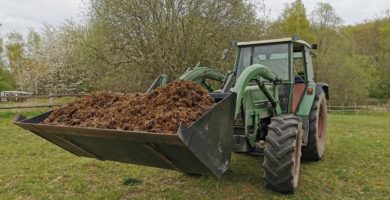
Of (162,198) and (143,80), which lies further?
(143,80)

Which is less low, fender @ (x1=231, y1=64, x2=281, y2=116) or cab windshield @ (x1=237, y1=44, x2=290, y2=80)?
cab windshield @ (x1=237, y1=44, x2=290, y2=80)

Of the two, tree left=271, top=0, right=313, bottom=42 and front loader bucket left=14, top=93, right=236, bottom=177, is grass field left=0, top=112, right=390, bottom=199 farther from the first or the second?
tree left=271, top=0, right=313, bottom=42

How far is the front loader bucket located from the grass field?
46.4 inches

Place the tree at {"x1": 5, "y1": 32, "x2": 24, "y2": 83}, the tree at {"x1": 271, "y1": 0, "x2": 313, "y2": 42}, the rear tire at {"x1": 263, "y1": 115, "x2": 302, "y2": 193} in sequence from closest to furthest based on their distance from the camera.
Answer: the rear tire at {"x1": 263, "y1": 115, "x2": 302, "y2": 193}, the tree at {"x1": 271, "y1": 0, "x2": 313, "y2": 42}, the tree at {"x1": 5, "y1": 32, "x2": 24, "y2": 83}

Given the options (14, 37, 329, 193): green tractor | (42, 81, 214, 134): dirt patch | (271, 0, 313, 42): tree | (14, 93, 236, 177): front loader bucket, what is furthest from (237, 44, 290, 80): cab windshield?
(271, 0, 313, 42): tree

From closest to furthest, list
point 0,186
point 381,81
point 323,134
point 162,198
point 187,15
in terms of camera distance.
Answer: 1. point 162,198
2. point 0,186
3. point 323,134
4. point 187,15
5. point 381,81

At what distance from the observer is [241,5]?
14.9 meters

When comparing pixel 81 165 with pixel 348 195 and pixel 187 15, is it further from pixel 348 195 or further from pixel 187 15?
pixel 187 15

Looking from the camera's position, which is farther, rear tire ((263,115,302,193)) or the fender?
rear tire ((263,115,302,193))

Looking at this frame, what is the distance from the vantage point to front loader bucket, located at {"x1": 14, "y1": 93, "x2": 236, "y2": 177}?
296 centimetres

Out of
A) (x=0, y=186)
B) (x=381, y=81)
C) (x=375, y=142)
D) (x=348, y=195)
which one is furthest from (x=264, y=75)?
(x=381, y=81)

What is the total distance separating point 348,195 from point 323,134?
2447mm

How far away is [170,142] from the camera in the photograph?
2881 mm

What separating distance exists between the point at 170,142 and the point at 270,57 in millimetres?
3244
